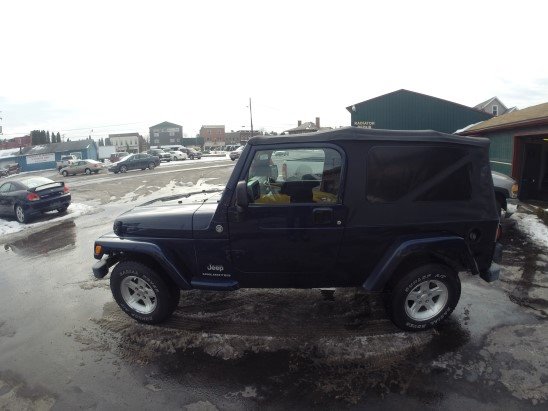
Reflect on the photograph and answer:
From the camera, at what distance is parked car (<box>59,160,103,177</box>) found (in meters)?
33.0

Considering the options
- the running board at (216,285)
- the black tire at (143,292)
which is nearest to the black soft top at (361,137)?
the running board at (216,285)

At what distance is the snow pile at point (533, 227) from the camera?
7.02 m

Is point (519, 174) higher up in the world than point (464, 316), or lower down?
higher up

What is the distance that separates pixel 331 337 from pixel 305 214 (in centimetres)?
133

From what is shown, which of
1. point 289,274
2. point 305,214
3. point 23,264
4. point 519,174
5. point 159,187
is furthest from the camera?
point 159,187

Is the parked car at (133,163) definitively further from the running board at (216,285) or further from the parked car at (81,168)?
the running board at (216,285)

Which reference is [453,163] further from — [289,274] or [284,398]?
[284,398]

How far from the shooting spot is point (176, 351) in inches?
142

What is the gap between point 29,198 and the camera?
10758mm

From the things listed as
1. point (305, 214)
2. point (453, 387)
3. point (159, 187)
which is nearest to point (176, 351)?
point (305, 214)

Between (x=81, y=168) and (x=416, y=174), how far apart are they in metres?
35.9

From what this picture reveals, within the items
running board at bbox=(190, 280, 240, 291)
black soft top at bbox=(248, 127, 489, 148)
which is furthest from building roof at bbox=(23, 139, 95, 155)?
black soft top at bbox=(248, 127, 489, 148)

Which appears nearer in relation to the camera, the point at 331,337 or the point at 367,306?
the point at 331,337

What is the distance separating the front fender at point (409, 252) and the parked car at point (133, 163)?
3111 cm
